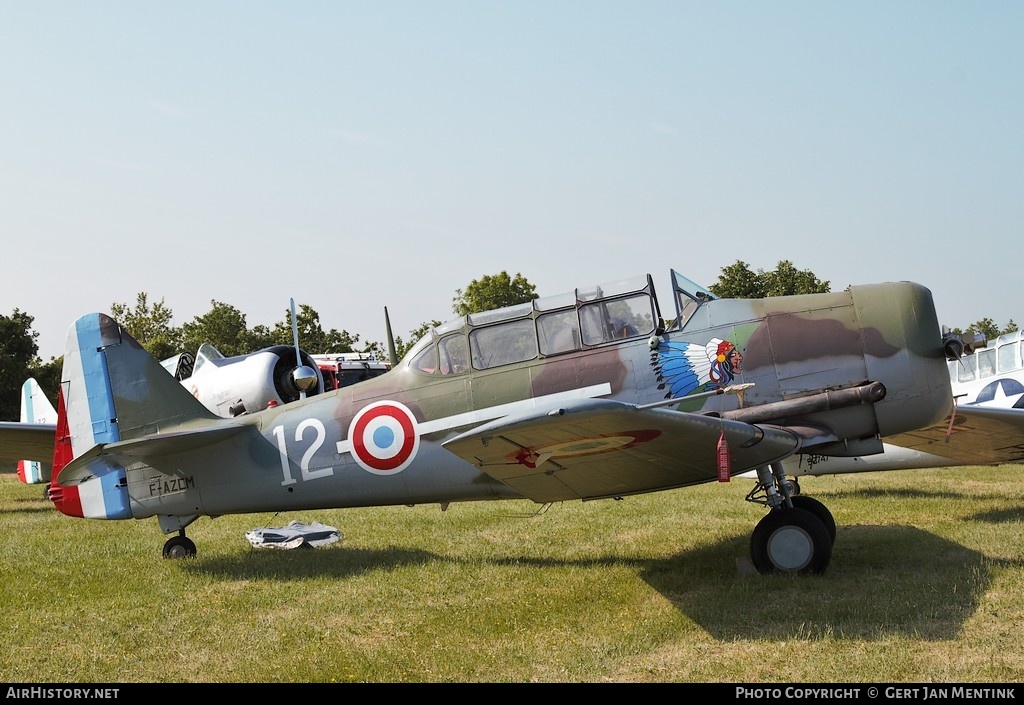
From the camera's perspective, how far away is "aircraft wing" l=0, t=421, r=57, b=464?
12.8 m

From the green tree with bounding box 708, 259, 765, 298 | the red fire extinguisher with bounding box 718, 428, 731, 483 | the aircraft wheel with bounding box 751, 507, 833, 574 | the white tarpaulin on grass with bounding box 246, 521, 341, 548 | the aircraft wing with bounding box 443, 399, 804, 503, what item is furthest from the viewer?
the green tree with bounding box 708, 259, 765, 298

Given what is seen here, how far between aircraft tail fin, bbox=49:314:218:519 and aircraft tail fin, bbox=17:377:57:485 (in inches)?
349

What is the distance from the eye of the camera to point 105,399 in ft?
27.5

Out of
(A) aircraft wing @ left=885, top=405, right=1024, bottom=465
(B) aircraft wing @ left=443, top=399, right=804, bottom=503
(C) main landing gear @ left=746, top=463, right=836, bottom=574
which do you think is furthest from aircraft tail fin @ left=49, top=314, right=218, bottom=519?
(A) aircraft wing @ left=885, top=405, right=1024, bottom=465

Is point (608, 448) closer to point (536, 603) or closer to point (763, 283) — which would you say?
point (536, 603)

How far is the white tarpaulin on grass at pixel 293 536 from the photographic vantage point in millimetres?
8766

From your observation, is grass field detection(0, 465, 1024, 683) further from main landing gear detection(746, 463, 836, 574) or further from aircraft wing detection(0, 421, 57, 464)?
aircraft wing detection(0, 421, 57, 464)

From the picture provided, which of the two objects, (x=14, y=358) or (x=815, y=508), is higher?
(x=14, y=358)

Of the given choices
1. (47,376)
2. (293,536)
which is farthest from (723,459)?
(47,376)

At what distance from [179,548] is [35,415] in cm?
1020

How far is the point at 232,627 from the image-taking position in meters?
5.73

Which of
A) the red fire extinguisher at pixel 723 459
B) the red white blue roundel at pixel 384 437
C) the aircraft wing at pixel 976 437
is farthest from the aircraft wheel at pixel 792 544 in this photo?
the aircraft wing at pixel 976 437
